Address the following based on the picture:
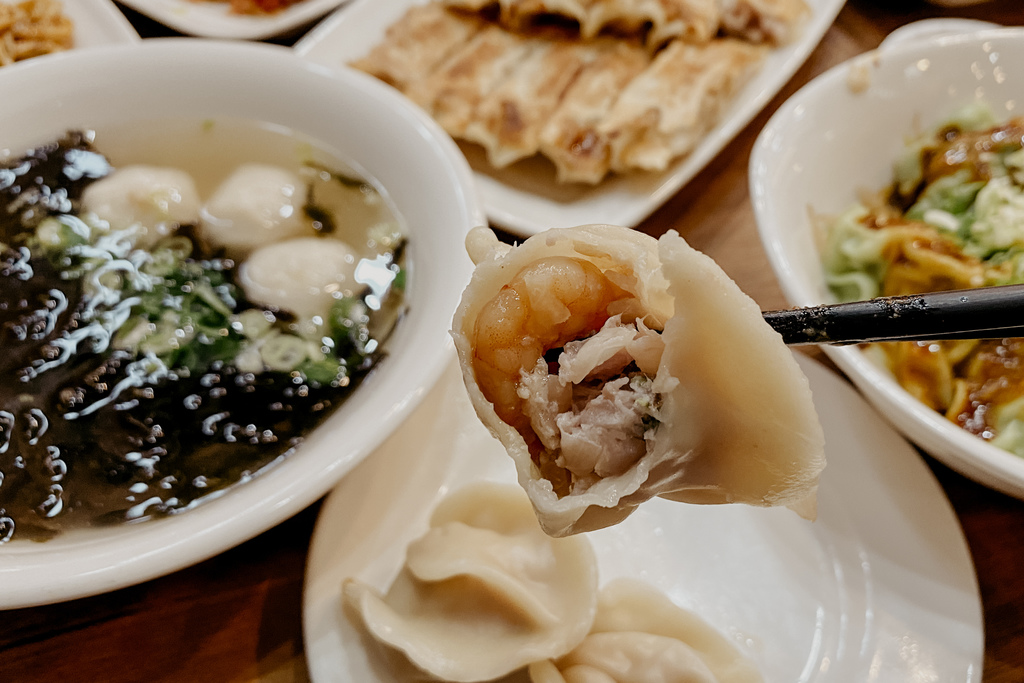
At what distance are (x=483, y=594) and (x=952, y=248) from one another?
1278 mm

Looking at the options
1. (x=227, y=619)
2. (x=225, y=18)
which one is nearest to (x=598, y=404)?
(x=227, y=619)

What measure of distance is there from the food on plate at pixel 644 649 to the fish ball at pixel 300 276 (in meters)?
0.88

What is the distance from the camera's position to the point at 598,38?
2150 millimetres

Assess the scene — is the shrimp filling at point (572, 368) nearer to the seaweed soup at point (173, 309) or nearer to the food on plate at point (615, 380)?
the food on plate at point (615, 380)

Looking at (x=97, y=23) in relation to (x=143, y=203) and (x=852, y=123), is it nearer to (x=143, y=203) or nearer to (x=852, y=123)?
(x=143, y=203)

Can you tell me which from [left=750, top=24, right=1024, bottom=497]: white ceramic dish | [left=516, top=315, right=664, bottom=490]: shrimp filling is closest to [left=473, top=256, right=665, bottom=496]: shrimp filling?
[left=516, top=315, right=664, bottom=490]: shrimp filling

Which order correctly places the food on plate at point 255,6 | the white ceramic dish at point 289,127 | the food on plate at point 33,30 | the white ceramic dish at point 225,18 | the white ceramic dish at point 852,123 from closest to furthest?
the white ceramic dish at point 289,127 → the white ceramic dish at point 852,123 → the food on plate at point 33,30 → the white ceramic dish at point 225,18 → the food on plate at point 255,6

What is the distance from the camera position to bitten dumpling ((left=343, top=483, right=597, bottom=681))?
1.12 meters

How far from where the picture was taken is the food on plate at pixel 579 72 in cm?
185

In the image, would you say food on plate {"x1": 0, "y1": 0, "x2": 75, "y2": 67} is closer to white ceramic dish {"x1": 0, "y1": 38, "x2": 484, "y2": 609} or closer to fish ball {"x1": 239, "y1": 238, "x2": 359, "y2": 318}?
white ceramic dish {"x1": 0, "y1": 38, "x2": 484, "y2": 609}

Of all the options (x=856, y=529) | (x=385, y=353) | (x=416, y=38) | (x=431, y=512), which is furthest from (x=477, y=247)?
(x=416, y=38)

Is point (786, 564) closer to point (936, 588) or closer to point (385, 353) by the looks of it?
point (936, 588)

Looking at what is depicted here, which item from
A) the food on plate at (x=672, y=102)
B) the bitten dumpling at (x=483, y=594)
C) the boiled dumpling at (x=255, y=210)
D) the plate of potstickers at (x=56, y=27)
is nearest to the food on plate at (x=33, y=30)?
the plate of potstickers at (x=56, y=27)

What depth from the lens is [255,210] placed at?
163 cm
